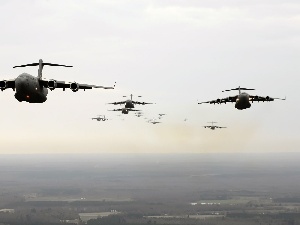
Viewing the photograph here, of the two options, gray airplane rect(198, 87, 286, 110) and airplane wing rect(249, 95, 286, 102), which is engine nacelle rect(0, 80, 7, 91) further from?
airplane wing rect(249, 95, 286, 102)

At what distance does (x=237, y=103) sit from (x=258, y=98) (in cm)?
908

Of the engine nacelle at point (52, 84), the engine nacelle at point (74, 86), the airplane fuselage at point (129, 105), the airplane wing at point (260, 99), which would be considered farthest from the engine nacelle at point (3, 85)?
the airplane fuselage at point (129, 105)

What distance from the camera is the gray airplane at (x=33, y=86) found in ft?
167

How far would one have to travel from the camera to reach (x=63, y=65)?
52.4m

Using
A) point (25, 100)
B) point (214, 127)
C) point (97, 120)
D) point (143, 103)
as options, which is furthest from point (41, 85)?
point (214, 127)

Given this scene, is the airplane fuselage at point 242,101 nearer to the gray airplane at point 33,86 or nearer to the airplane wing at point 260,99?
the airplane wing at point 260,99

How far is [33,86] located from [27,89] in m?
0.95

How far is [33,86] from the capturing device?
51.8m

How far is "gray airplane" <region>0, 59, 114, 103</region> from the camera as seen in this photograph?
50.8 meters

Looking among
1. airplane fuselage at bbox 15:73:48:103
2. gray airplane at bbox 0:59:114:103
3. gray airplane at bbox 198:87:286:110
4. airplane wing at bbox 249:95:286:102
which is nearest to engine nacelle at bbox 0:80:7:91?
gray airplane at bbox 0:59:114:103

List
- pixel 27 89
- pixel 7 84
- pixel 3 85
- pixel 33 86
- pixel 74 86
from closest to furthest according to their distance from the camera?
pixel 27 89, pixel 33 86, pixel 7 84, pixel 3 85, pixel 74 86

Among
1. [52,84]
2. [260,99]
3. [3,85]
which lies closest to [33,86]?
[52,84]

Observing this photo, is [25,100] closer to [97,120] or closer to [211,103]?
[211,103]

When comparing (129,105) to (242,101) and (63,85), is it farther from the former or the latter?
(63,85)
